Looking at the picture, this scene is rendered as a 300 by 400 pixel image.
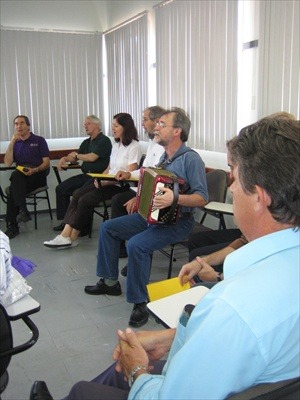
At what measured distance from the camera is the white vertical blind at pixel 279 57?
278 cm

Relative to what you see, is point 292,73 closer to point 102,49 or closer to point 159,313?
point 159,313

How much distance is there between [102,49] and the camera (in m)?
5.71

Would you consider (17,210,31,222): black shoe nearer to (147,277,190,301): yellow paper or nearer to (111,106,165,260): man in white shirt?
(111,106,165,260): man in white shirt

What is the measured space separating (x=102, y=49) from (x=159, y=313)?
504 centimetres

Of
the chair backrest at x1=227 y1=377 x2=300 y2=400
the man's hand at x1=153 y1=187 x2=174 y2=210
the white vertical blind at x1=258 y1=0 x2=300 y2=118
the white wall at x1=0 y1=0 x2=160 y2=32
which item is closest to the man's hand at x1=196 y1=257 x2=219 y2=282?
the man's hand at x1=153 y1=187 x2=174 y2=210

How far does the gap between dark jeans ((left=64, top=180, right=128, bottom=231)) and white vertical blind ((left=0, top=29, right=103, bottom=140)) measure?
1.79 meters

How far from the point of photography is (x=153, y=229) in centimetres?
275

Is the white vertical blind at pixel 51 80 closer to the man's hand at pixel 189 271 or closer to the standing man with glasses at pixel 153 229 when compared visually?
the standing man with glasses at pixel 153 229

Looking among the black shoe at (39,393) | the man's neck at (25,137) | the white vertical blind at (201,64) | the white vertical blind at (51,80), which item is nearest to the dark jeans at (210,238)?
the white vertical blind at (201,64)

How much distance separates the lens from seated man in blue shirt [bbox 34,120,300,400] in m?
0.77

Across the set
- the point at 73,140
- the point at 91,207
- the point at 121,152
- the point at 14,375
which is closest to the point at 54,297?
the point at 14,375

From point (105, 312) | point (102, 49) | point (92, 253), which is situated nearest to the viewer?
point (105, 312)

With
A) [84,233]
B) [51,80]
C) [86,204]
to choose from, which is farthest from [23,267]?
[51,80]

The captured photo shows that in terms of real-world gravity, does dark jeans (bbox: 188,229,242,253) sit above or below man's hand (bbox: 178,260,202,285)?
below
